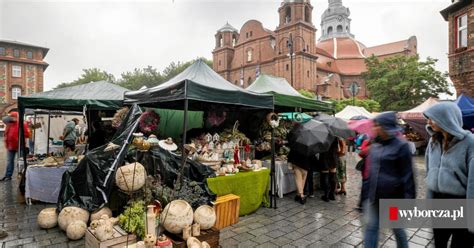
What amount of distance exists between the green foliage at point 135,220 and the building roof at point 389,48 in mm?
56032

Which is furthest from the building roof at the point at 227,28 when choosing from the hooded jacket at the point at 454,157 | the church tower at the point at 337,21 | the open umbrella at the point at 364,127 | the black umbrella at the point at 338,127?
the hooded jacket at the point at 454,157

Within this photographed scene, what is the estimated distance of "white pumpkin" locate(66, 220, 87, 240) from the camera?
3.53 m

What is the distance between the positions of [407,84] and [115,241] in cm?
3084

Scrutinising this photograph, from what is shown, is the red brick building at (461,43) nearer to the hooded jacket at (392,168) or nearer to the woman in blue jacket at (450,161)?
the woman in blue jacket at (450,161)

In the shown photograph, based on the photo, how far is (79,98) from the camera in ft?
20.4

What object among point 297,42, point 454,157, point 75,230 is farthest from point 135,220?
point 297,42

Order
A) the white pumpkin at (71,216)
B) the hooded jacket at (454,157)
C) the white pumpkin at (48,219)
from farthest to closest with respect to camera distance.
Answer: the white pumpkin at (48,219), the white pumpkin at (71,216), the hooded jacket at (454,157)

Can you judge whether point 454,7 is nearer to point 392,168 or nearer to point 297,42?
point 392,168

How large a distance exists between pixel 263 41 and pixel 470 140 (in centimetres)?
3870

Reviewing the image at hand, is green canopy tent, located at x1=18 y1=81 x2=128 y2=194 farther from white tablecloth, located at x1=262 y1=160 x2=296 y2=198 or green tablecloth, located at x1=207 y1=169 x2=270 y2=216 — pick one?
white tablecloth, located at x1=262 y1=160 x2=296 y2=198

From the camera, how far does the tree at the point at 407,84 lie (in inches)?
1028

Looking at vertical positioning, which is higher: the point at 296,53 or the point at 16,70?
the point at 296,53

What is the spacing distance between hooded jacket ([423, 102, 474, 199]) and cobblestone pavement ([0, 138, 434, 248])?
1.66 meters

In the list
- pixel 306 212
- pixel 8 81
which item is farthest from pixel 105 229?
pixel 8 81
